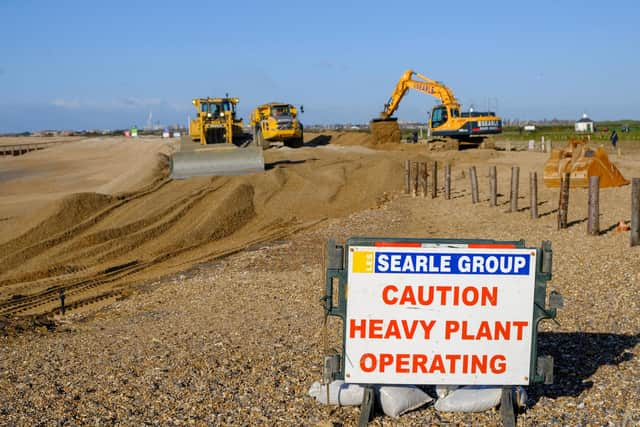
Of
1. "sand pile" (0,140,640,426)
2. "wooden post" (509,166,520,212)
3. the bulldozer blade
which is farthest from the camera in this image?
the bulldozer blade

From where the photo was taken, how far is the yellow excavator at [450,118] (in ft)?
137

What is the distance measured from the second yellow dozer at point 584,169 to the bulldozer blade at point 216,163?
35.7 feet

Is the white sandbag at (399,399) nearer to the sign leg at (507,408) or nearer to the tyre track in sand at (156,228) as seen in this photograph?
the sign leg at (507,408)

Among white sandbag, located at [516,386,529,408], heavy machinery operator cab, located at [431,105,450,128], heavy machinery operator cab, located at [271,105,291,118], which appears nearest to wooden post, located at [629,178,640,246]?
white sandbag, located at [516,386,529,408]

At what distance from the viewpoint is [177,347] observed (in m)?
7.96

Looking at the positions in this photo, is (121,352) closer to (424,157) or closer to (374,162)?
(374,162)

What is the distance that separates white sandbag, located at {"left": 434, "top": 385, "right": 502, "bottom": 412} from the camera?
573cm

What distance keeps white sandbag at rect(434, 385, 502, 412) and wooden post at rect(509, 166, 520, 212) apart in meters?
13.7

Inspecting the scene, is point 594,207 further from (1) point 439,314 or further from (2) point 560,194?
(1) point 439,314

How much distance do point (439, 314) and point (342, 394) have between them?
3.54ft

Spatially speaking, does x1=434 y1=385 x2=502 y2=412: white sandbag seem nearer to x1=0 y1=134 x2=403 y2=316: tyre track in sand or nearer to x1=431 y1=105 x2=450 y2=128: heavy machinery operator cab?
x1=0 y1=134 x2=403 y2=316: tyre track in sand

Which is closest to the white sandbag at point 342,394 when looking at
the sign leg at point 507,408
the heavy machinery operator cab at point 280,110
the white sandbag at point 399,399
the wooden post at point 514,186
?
the white sandbag at point 399,399

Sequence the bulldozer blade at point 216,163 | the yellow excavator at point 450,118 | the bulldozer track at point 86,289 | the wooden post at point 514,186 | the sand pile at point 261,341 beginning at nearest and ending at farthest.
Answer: the sand pile at point 261,341 → the bulldozer track at point 86,289 → the wooden post at point 514,186 → the bulldozer blade at point 216,163 → the yellow excavator at point 450,118

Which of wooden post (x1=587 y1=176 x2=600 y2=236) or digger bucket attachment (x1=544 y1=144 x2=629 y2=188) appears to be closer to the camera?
wooden post (x1=587 y1=176 x2=600 y2=236)
